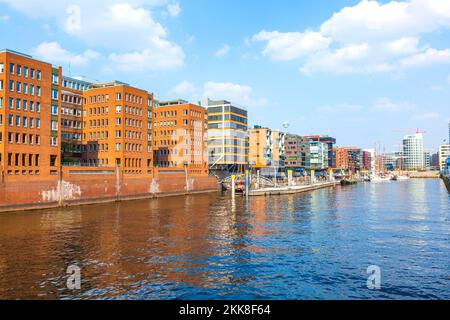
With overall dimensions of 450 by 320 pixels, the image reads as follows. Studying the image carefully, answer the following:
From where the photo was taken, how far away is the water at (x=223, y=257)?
25.0 metres

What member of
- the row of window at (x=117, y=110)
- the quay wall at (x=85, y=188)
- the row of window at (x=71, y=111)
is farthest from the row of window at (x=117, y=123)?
the quay wall at (x=85, y=188)

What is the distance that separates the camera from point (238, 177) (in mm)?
156500

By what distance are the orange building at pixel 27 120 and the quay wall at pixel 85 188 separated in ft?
7.36

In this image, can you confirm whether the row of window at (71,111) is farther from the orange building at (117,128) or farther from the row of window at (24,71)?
the row of window at (24,71)

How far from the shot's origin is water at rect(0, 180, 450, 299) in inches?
985

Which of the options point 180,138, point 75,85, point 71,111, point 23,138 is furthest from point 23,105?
point 180,138

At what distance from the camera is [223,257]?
113ft

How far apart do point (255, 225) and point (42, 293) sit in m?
34.8

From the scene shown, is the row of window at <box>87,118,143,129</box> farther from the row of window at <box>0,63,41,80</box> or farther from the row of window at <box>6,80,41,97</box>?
the row of window at <box>0,63,41,80</box>

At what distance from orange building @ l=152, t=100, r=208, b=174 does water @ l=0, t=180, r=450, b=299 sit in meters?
79.2

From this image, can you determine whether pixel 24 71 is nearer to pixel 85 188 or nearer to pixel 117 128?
pixel 85 188
